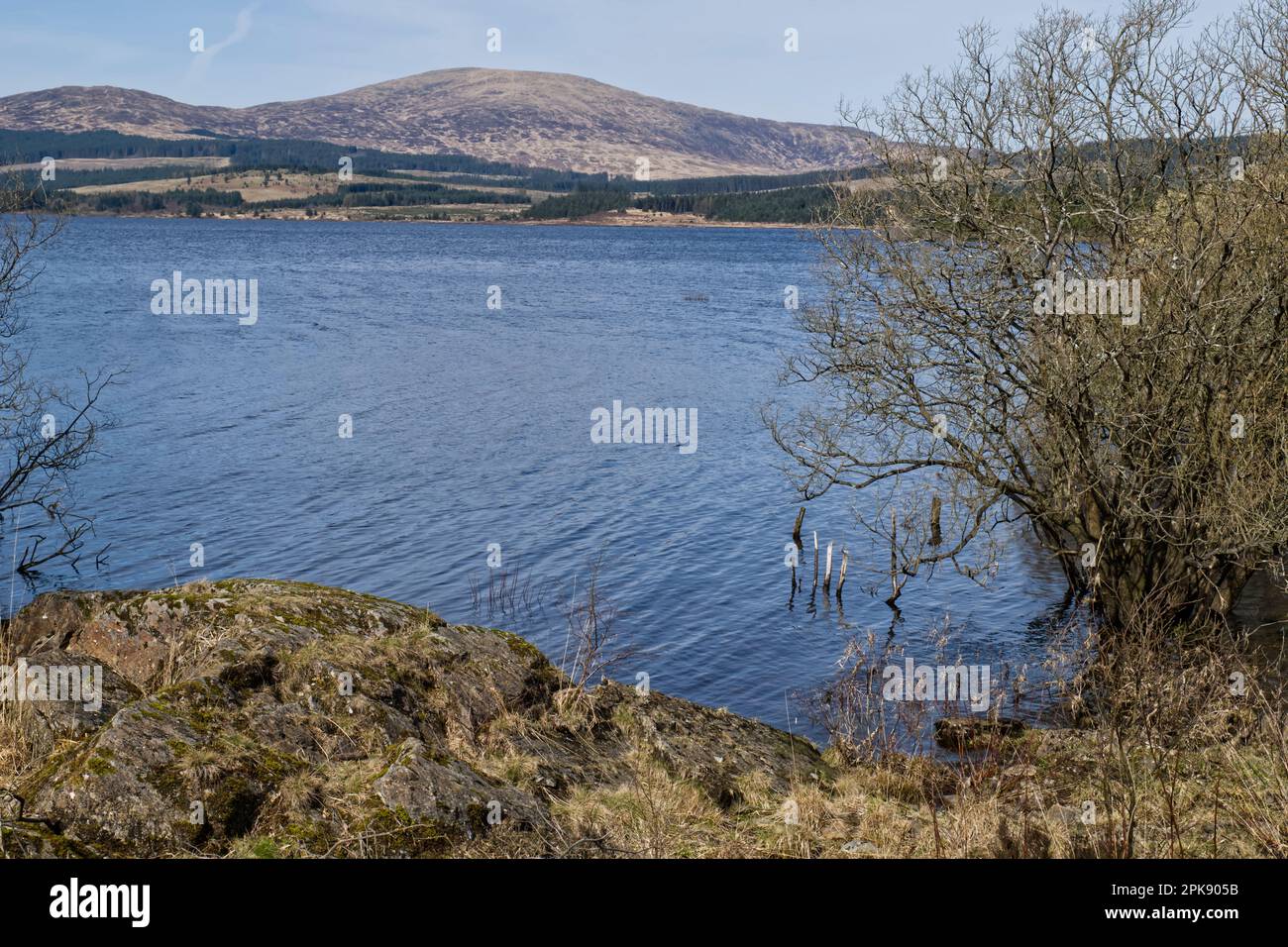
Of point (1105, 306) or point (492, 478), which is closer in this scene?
point (1105, 306)

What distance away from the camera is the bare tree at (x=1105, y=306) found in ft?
Result: 56.6

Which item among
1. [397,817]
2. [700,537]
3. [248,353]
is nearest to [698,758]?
[397,817]

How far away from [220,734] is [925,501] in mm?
24356

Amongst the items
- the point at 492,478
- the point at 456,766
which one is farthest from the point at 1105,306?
the point at 492,478

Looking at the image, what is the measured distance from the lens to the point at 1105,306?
17703 mm

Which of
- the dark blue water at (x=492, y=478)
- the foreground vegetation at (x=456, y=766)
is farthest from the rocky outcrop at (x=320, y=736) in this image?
the dark blue water at (x=492, y=478)

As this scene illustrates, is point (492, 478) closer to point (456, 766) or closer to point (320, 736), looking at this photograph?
point (320, 736)

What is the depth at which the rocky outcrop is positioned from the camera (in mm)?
6910

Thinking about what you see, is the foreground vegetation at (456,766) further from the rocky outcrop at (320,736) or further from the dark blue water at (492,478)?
the dark blue water at (492,478)

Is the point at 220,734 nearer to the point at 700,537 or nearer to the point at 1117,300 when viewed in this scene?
the point at 1117,300

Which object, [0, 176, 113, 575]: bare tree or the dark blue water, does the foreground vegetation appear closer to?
the dark blue water

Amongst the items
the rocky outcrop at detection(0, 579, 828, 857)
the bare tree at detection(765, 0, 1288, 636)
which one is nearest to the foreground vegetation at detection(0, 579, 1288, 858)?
the rocky outcrop at detection(0, 579, 828, 857)

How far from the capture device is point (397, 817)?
7.34 m

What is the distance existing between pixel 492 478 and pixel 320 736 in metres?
25.2
